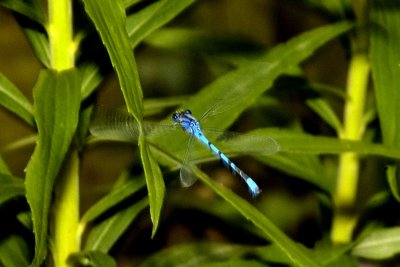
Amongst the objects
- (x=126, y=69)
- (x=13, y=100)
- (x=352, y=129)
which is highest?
(x=126, y=69)

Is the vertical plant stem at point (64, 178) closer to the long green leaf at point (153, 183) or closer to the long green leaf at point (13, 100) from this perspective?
the long green leaf at point (13, 100)

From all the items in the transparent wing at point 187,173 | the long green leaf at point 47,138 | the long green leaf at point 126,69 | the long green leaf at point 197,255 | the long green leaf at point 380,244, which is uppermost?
the long green leaf at point 126,69

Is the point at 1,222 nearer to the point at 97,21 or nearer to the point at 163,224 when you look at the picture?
the point at 97,21

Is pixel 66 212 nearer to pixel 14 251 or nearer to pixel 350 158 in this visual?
pixel 14 251

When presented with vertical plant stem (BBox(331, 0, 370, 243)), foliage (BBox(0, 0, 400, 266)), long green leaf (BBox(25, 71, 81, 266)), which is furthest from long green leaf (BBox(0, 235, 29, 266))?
vertical plant stem (BBox(331, 0, 370, 243))

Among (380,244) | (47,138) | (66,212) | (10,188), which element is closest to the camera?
(47,138)

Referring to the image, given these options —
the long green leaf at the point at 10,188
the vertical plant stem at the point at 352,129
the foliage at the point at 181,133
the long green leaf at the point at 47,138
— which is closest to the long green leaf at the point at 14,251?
the foliage at the point at 181,133

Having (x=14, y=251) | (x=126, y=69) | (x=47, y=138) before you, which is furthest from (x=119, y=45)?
(x=14, y=251)
